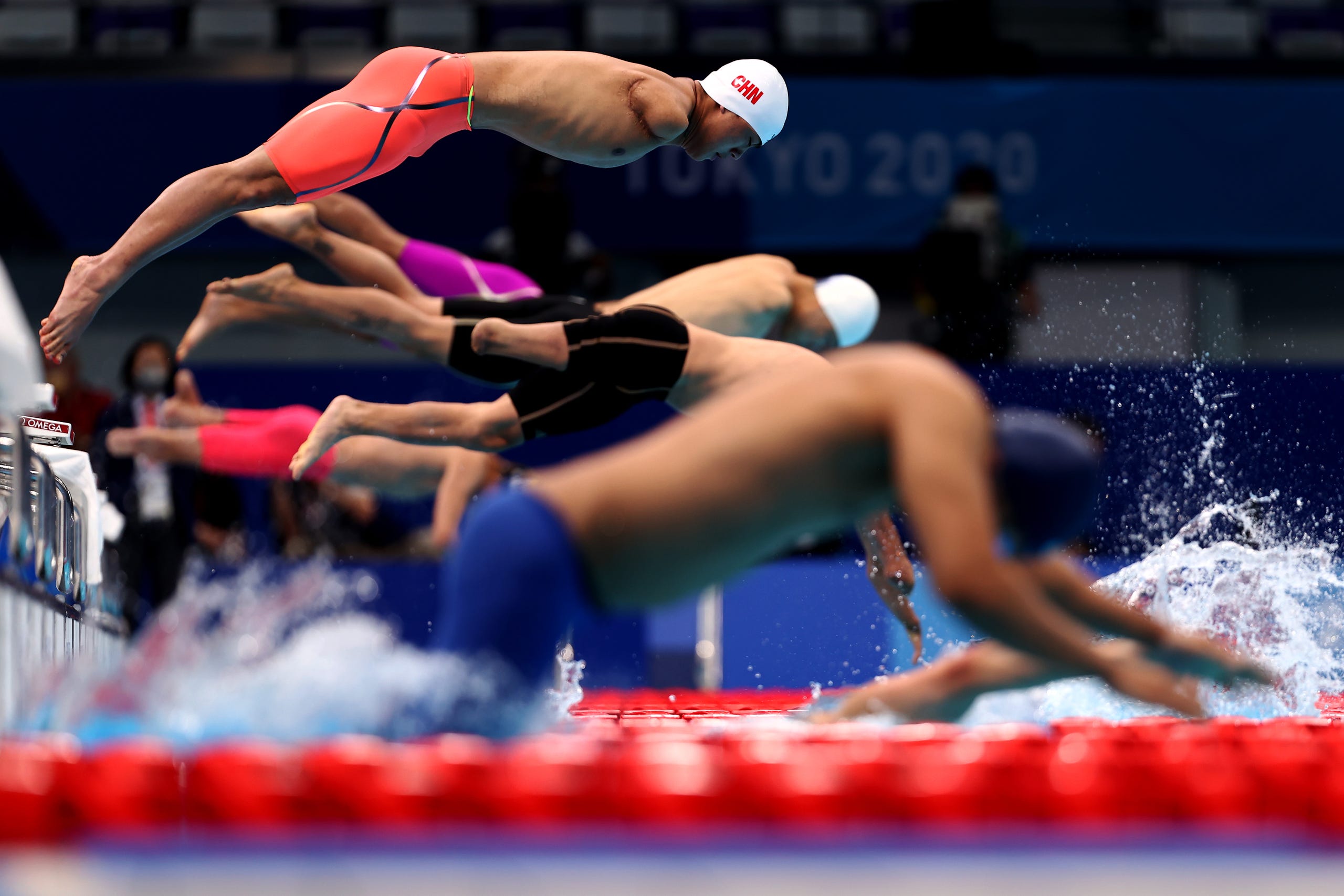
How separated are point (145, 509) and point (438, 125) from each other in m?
3.32

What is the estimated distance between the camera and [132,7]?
334 inches

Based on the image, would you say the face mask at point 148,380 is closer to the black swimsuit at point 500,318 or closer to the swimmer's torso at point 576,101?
the black swimsuit at point 500,318

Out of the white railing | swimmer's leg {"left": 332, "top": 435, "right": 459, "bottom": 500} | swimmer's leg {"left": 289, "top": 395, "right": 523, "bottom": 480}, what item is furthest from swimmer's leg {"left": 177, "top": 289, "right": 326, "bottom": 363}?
the white railing

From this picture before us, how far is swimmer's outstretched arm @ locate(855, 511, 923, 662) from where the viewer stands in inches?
156

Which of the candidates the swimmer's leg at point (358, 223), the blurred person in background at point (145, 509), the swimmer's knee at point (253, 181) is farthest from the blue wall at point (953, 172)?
the swimmer's knee at point (253, 181)

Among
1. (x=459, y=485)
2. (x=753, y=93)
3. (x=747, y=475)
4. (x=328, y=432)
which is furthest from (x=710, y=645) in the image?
(x=747, y=475)

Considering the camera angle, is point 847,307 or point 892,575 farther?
point 847,307

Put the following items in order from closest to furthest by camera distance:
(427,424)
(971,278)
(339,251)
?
(427,424) → (339,251) → (971,278)

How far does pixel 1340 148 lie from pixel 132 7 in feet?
23.8

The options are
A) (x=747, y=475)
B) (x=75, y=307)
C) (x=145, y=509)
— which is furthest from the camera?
(x=145, y=509)

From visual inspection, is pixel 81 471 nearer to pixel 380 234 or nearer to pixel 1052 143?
pixel 380 234

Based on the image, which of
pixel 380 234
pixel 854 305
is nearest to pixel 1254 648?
pixel 854 305

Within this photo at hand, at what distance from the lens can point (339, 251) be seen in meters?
4.80

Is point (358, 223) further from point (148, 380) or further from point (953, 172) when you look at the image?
point (953, 172)
